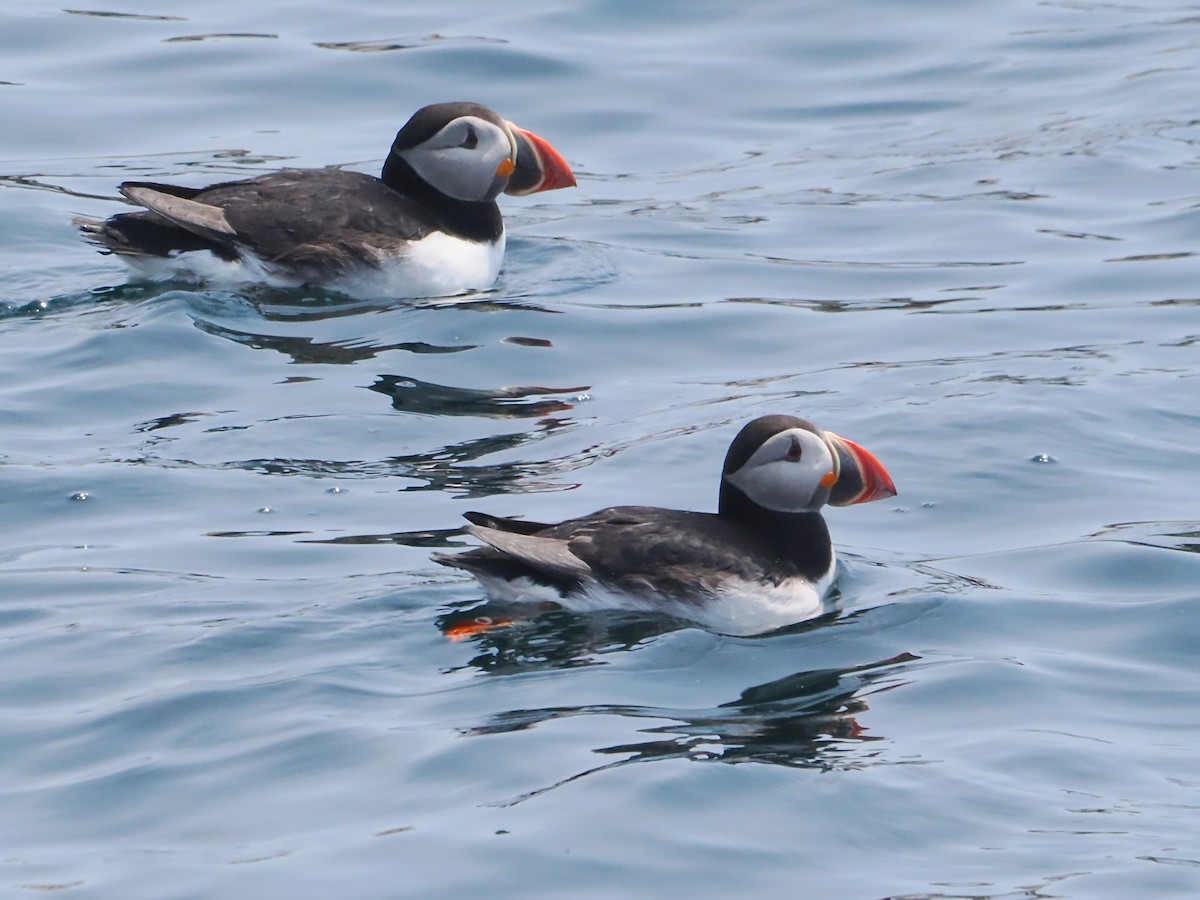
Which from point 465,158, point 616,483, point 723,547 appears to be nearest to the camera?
point 723,547

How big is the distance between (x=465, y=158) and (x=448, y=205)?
0.86ft

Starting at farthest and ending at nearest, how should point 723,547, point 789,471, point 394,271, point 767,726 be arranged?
point 394,271 < point 789,471 < point 723,547 < point 767,726

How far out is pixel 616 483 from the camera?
8398mm

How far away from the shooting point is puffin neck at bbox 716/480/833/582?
23.1ft

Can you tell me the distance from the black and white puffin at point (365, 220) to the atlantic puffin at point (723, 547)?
379 cm

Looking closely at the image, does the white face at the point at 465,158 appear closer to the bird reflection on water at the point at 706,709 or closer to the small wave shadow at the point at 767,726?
the bird reflection on water at the point at 706,709

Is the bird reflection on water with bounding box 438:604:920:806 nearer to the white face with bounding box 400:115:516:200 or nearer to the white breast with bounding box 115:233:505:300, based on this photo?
the white breast with bounding box 115:233:505:300

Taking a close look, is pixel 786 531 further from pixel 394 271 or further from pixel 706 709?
pixel 394 271

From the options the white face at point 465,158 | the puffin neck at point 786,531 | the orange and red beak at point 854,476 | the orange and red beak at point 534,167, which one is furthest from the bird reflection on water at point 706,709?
the orange and red beak at point 534,167

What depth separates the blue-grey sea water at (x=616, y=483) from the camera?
211 inches

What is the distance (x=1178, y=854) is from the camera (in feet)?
17.3

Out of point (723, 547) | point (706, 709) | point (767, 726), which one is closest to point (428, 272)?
point (723, 547)

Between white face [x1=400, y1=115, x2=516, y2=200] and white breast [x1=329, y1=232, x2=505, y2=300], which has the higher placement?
white face [x1=400, y1=115, x2=516, y2=200]

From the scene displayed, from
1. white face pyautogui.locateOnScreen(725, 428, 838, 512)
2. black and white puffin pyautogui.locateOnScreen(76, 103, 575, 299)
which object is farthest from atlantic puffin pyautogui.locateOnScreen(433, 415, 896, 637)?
black and white puffin pyautogui.locateOnScreen(76, 103, 575, 299)
